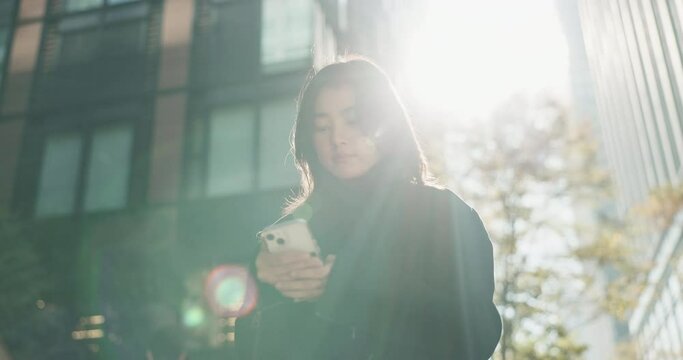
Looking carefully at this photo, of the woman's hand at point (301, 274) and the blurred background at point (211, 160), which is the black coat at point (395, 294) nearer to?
the woman's hand at point (301, 274)

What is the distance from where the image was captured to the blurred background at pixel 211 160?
1384 centimetres

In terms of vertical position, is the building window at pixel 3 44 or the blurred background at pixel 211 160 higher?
the building window at pixel 3 44

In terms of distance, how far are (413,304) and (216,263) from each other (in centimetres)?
1377

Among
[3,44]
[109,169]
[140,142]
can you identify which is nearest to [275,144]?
[140,142]

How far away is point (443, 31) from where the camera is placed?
1583 centimetres

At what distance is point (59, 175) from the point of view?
1680cm

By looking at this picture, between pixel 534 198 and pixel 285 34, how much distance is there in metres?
6.52

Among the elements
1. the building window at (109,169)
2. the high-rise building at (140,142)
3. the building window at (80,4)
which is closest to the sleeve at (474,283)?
the high-rise building at (140,142)

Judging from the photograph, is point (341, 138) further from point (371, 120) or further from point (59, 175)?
point (59, 175)

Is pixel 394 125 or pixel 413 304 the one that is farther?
pixel 394 125

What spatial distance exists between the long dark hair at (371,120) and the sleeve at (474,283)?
8.2 inches

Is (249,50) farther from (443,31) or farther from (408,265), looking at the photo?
(408,265)

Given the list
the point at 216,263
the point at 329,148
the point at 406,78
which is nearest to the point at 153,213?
the point at 216,263

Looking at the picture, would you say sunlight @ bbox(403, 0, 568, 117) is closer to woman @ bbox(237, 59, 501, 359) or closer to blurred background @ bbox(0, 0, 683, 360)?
blurred background @ bbox(0, 0, 683, 360)
